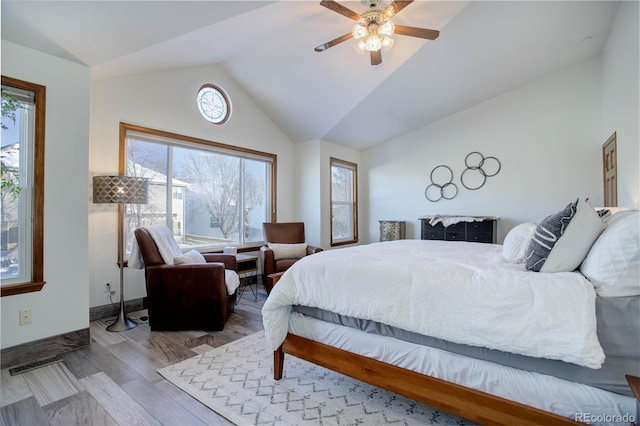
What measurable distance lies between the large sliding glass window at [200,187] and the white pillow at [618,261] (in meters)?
3.99

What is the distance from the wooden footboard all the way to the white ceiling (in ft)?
A: 8.73

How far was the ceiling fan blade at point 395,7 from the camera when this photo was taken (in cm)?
231

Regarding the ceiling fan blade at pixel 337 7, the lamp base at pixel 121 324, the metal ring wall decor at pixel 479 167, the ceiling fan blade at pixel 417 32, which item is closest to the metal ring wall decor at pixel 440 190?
the metal ring wall decor at pixel 479 167

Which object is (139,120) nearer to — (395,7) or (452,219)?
(395,7)

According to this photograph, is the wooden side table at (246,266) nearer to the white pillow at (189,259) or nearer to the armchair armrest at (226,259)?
the armchair armrest at (226,259)

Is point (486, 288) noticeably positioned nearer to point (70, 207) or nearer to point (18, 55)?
point (70, 207)

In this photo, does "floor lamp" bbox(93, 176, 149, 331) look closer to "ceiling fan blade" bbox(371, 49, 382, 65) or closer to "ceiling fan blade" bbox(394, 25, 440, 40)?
"ceiling fan blade" bbox(371, 49, 382, 65)

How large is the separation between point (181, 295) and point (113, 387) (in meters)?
0.96

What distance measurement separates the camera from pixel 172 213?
382 centimetres

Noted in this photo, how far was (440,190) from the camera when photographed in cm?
531

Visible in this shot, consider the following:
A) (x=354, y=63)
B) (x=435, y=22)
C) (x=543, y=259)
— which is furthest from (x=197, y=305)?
(x=435, y=22)

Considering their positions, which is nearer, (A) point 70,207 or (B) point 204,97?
(A) point 70,207

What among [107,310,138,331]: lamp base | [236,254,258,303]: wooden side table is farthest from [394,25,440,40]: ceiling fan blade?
[107,310,138,331]: lamp base

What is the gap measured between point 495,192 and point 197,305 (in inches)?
183
